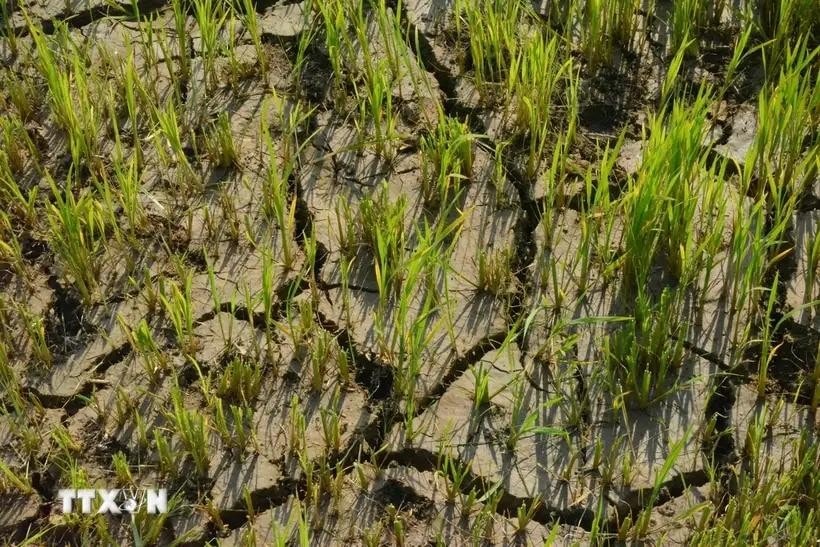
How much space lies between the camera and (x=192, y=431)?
242 cm

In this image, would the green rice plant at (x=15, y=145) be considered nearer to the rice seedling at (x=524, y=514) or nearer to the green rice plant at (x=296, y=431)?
the green rice plant at (x=296, y=431)

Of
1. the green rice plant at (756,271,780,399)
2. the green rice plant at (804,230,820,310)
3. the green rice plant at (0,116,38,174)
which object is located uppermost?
the green rice plant at (0,116,38,174)

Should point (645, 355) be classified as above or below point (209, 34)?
below

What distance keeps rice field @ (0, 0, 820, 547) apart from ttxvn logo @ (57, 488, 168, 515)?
0.05 ft

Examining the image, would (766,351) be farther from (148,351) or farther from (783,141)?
(148,351)

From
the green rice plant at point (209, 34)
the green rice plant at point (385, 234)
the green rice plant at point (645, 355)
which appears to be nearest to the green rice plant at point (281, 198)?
the green rice plant at point (385, 234)

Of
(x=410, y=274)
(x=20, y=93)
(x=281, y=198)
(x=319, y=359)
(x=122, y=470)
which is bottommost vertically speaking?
(x=122, y=470)

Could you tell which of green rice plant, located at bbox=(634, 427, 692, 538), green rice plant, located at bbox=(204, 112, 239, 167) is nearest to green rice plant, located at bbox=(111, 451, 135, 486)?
green rice plant, located at bbox=(204, 112, 239, 167)

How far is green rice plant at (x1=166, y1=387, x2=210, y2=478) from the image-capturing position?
2.39 meters

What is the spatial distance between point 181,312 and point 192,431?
A: 383 millimetres

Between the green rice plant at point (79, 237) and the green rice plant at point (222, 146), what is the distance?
1.18 ft

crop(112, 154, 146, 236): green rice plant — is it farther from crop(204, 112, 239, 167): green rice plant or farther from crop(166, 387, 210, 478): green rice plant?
crop(166, 387, 210, 478): green rice plant

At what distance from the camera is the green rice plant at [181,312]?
260 cm

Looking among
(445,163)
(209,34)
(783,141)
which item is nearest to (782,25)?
(783,141)
